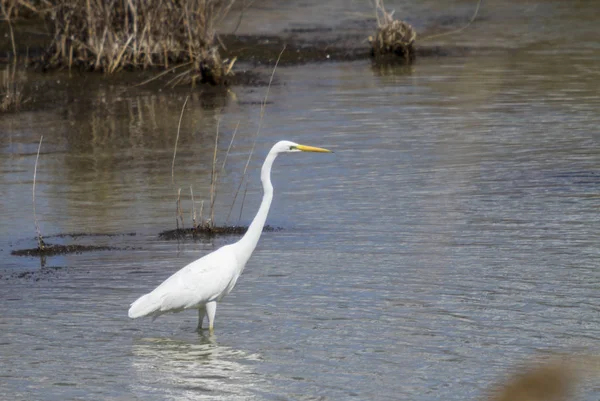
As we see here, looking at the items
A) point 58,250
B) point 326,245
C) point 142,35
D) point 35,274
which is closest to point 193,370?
point 35,274

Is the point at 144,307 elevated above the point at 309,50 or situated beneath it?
situated beneath

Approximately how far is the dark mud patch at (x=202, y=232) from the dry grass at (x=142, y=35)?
8.47 m

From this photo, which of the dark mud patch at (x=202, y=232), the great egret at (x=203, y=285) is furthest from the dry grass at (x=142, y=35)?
the great egret at (x=203, y=285)

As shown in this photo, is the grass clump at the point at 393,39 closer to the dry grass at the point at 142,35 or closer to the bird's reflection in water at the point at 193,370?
the dry grass at the point at 142,35

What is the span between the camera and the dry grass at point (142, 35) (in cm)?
1703

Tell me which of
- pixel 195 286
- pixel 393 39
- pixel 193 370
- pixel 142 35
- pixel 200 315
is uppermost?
pixel 142 35

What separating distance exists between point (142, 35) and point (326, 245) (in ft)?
33.6

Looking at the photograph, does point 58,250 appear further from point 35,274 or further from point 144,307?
point 144,307

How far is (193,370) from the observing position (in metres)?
5.58

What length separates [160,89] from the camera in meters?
17.0

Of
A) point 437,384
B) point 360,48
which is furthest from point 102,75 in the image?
point 437,384

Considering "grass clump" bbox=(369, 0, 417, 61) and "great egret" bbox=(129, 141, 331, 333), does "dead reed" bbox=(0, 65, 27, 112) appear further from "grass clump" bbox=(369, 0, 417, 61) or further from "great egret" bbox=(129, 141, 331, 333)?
"great egret" bbox=(129, 141, 331, 333)

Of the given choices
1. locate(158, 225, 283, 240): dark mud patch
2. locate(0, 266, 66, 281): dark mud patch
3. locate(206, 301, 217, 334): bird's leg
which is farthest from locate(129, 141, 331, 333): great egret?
locate(158, 225, 283, 240): dark mud patch

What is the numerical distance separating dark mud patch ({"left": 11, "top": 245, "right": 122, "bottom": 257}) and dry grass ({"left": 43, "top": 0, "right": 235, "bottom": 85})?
8846 mm
